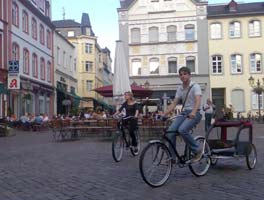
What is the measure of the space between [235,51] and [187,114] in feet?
135

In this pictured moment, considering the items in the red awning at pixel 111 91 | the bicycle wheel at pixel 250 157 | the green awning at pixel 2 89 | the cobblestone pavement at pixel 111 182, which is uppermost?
the green awning at pixel 2 89

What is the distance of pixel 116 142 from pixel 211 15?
3842cm

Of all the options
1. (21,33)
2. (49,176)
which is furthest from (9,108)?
(49,176)

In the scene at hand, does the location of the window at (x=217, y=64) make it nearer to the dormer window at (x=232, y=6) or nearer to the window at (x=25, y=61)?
the dormer window at (x=232, y=6)

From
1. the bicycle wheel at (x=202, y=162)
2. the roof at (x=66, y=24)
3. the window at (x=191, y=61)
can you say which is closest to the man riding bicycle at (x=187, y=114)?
the bicycle wheel at (x=202, y=162)

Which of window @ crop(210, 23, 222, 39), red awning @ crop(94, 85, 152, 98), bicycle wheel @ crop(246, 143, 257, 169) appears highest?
window @ crop(210, 23, 222, 39)

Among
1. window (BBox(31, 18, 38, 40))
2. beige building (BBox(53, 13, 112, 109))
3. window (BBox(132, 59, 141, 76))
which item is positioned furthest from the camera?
beige building (BBox(53, 13, 112, 109))

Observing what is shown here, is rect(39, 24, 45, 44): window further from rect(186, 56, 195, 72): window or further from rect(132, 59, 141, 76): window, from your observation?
rect(186, 56, 195, 72): window

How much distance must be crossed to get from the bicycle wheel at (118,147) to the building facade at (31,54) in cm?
2150

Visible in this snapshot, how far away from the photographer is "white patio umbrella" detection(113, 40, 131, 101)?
18219 millimetres

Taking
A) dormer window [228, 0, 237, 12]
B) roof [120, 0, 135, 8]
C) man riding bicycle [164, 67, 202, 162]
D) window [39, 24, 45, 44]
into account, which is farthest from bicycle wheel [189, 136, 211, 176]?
dormer window [228, 0, 237, 12]

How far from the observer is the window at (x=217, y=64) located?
47.3 metres

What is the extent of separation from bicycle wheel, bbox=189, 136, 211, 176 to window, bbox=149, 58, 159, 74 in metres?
39.9

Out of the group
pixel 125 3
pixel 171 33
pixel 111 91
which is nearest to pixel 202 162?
pixel 111 91
